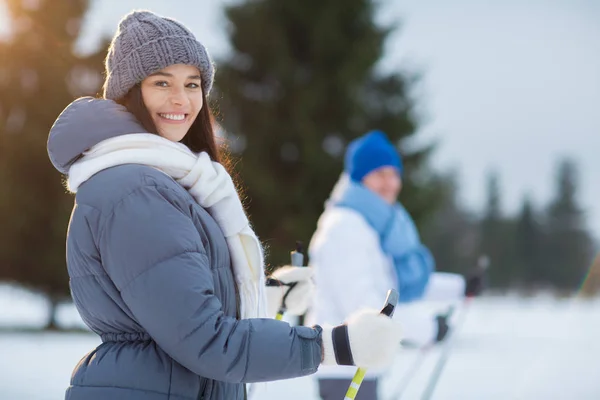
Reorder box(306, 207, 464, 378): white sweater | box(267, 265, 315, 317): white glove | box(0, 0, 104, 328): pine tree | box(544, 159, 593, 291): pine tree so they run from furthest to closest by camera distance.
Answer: box(544, 159, 593, 291): pine tree, box(0, 0, 104, 328): pine tree, box(306, 207, 464, 378): white sweater, box(267, 265, 315, 317): white glove

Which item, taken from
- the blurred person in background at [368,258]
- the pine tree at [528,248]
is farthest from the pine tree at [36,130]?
the pine tree at [528,248]

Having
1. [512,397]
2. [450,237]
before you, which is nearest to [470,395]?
[512,397]

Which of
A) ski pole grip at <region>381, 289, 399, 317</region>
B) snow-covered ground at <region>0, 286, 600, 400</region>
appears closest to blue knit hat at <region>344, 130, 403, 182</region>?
snow-covered ground at <region>0, 286, 600, 400</region>

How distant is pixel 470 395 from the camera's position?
24.7 ft

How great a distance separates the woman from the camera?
55.2 inches

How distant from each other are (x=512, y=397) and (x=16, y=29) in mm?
15849

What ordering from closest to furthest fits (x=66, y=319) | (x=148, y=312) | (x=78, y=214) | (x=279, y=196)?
(x=148, y=312), (x=78, y=214), (x=279, y=196), (x=66, y=319)

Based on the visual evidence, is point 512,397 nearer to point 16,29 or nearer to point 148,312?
point 148,312

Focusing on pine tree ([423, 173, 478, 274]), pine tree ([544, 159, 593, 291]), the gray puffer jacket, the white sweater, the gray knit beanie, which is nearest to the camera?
the gray puffer jacket

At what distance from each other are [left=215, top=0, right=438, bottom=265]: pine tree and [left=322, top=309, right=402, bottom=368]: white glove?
14512 mm

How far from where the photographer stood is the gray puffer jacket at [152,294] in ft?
4.58

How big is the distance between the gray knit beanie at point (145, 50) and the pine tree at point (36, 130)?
1582 cm

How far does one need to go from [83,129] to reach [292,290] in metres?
1.12

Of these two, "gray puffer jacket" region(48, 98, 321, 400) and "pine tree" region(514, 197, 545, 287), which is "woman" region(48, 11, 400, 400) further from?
"pine tree" region(514, 197, 545, 287)
